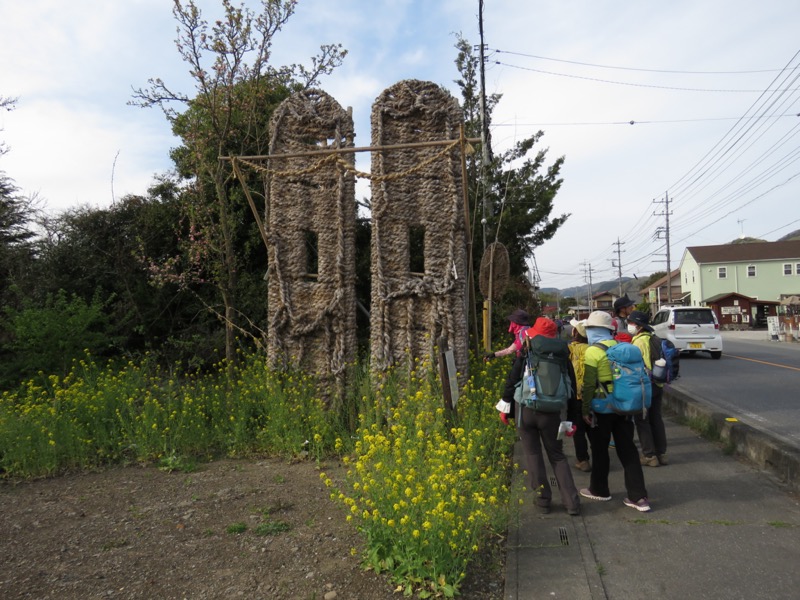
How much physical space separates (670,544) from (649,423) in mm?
2331

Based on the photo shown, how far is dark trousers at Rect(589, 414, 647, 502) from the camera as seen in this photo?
196 inches

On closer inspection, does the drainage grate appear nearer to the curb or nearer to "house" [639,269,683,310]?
the curb

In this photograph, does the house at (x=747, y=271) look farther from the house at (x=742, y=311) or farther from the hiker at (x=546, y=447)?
the hiker at (x=546, y=447)

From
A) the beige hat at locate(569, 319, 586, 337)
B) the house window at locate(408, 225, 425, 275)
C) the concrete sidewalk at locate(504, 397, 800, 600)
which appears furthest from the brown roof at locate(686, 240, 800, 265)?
the concrete sidewalk at locate(504, 397, 800, 600)

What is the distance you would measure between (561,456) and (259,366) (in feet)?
15.0

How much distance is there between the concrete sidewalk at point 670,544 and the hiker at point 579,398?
43cm

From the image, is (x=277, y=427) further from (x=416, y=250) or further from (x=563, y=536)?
(x=416, y=250)

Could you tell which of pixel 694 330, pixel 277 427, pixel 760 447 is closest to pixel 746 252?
pixel 694 330

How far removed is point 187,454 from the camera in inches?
269

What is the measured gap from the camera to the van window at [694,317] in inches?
734

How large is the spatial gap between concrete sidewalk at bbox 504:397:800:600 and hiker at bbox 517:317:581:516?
153 millimetres

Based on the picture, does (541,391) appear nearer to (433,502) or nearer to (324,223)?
(433,502)

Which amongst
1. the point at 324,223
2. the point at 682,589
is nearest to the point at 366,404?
the point at 324,223

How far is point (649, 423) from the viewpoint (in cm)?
639
